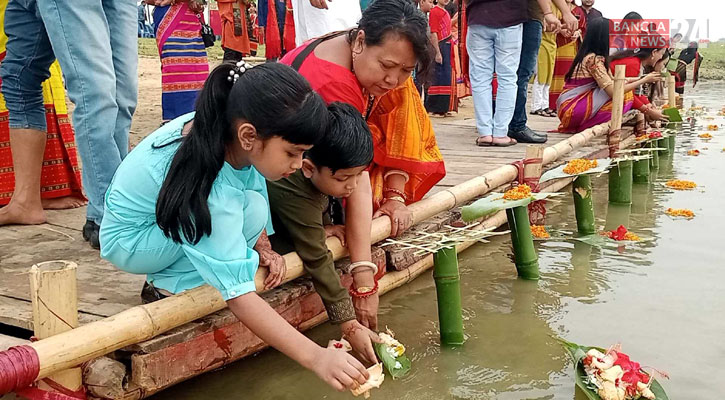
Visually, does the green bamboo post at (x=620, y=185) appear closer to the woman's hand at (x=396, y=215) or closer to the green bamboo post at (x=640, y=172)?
the green bamboo post at (x=640, y=172)

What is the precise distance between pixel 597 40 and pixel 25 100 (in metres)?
4.69

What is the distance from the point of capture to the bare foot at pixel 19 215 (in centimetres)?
312

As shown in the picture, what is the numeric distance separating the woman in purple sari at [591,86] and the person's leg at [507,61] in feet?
3.33

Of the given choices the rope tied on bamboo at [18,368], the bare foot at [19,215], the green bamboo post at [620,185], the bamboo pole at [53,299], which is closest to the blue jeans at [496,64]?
the green bamboo post at [620,185]

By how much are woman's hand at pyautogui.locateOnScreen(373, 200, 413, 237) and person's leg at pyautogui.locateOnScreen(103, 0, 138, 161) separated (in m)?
1.14

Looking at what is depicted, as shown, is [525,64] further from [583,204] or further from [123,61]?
[123,61]

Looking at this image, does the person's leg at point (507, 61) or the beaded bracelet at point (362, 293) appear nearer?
the beaded bracelet at point (362, 293)

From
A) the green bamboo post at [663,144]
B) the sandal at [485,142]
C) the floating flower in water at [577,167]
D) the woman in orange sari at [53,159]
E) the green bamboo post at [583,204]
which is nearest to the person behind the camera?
the woman in orange sari at [53,159]

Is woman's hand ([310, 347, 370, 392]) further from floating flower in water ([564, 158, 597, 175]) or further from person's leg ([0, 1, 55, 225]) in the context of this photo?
floating flower in water ([564, 158, 597, 175])

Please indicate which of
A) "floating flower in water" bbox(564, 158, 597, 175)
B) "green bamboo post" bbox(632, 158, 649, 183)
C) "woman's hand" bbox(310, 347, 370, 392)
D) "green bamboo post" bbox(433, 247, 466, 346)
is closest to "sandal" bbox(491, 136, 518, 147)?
"green bamboo post" bbox(632, 158, 649, 183)

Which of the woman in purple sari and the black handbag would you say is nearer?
the black handbag

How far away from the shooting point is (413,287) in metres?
3.57

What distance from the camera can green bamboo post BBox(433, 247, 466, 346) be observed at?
2.82 meters

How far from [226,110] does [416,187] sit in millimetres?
1487
